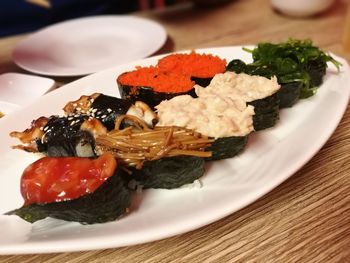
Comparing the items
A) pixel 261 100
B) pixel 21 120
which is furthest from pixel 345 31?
pixel 21 120

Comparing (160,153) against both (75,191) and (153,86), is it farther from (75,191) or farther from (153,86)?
(153,86)

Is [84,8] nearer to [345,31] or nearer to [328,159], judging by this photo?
[345,31]

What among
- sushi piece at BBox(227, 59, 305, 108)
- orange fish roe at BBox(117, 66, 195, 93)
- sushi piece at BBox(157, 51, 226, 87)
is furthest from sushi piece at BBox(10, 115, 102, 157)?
sushi piece at BBox(227, 59, 305, 108)

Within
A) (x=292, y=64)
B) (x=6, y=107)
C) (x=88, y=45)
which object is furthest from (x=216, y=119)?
(x=88, y=45)

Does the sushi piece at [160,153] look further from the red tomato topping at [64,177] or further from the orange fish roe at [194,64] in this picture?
the orange fish roe at [194,64]

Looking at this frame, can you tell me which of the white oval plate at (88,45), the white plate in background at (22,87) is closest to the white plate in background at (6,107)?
the white plate in background at (22,87)

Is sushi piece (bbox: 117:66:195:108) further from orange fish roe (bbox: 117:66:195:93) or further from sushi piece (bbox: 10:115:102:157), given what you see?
sushi piece (bbox: 10:115:102:157)
